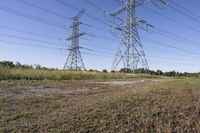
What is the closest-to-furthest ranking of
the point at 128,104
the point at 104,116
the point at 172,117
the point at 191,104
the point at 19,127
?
the point at 19,127, the point at 104,116, the point at 172,117, the point at 128,104, the point at 191,104

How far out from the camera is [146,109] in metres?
6.33

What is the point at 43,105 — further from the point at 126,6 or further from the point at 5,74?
the point at 126,6

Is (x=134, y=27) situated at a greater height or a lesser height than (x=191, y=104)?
greater

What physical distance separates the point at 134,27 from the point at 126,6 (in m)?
2.82

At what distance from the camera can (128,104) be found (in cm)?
659

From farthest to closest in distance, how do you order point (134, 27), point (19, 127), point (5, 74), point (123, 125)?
point (134, 27)
point (5, 74)
point (123, 125)
point (19, 127)

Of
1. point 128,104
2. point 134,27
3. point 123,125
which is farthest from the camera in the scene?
point 134,27

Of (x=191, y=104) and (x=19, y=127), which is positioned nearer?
(x=19, y=127)

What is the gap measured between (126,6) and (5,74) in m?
22.6

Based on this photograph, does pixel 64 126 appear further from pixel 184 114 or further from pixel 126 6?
pixel 126 6

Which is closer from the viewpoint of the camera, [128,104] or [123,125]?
[123,125]

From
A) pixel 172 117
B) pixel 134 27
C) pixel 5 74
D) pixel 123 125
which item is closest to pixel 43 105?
pixel 123 125

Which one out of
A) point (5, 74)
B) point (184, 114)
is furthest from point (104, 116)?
point (5, 74)

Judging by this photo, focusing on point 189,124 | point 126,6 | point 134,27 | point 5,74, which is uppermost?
point 126,6
